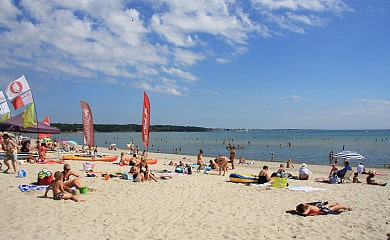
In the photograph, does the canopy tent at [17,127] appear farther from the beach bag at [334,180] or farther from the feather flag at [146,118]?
the beach bag at [334,180]

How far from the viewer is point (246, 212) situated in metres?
7.57

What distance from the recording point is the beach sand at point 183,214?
5.86 meters

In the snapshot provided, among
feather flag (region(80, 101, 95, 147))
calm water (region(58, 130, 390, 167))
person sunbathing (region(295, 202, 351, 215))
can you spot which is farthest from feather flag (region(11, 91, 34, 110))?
calm water (region(58, 130, 390, 167))

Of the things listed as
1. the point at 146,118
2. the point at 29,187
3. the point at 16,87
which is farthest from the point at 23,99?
the point at 29,187

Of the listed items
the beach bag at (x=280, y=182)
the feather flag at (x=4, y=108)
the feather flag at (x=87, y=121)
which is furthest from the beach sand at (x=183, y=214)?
the feather flag at (x=4, y=108)

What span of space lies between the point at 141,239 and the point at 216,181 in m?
7.23

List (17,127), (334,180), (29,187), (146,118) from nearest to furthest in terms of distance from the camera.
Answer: (29,187), (334,180), (146,118), (17,127)

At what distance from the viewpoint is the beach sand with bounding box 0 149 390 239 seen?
5.86 m

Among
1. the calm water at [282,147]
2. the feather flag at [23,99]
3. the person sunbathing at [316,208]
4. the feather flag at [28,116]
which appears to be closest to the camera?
the person sunbathing at [316,208]

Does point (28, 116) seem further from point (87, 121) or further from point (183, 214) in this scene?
point (183, 214)

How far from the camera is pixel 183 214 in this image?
23.8ft

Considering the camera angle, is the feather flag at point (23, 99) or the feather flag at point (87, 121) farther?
the feather flag at point (23, 99)

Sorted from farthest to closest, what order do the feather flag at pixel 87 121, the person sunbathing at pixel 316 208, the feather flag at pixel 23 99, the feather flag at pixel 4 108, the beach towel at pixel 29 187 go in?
the feather flag at pixel 4 108, the feather flag at pixel 23 99, the feather flag at pixel 87 121, the beach towel at pixel 29 187, the person sunbathing at pixel 316 208

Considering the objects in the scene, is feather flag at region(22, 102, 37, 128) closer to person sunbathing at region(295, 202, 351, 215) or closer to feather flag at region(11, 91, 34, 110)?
feather flag at region(11, 91, 34, 110)
